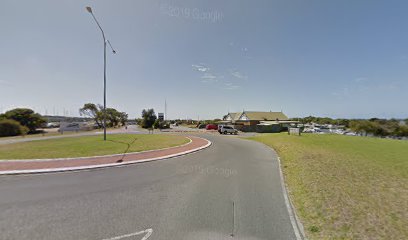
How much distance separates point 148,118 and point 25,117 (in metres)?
33.9

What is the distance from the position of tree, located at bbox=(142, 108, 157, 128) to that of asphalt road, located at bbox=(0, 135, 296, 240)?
52489mm

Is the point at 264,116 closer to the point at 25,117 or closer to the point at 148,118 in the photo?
the point at 148,118

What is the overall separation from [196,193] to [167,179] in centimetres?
188

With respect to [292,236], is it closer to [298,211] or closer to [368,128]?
[298,211]

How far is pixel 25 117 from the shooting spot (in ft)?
167

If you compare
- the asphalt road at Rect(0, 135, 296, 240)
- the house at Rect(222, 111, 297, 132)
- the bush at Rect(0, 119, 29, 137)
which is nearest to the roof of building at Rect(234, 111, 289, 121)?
the house at Rect(222, 111, 297, 132)

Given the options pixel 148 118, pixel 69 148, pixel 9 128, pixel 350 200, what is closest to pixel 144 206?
pixel 350 200

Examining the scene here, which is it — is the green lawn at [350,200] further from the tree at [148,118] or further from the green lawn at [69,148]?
the tree at [148,118]

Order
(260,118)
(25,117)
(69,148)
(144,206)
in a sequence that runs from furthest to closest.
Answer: (260,118) < (25,117) < (69,148) < (144,206)

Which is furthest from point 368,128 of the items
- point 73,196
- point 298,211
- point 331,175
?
point 73,196

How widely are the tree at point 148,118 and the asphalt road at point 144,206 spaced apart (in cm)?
5249

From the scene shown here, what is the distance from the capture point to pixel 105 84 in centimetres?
1742

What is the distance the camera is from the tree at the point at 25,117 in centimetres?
4945

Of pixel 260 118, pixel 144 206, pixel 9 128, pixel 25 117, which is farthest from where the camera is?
pixel 260 118
